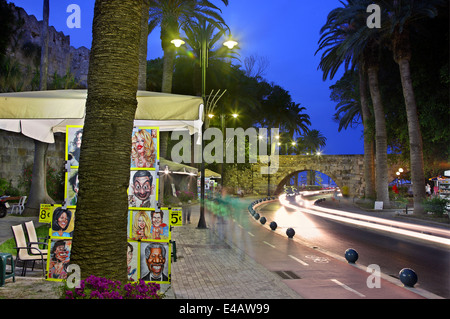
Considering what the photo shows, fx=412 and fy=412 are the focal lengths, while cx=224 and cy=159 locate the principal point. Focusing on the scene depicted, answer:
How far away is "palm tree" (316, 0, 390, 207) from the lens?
1049 inches

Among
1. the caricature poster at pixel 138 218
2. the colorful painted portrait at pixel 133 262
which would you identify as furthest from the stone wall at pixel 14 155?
the colorful painted portrait at pixel 133 262

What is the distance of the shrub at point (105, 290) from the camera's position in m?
3.96

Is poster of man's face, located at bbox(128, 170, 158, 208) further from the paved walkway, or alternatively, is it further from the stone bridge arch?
the stone bridge arch

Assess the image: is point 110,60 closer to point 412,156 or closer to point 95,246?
point 95,246

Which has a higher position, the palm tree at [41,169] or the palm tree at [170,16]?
the palm tree at [170,16]

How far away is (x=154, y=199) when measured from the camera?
6.57 meters

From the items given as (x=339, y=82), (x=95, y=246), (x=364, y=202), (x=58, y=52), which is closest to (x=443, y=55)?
(x=364, y=202)

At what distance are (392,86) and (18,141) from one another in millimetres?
26040

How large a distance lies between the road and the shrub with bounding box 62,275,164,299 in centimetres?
366

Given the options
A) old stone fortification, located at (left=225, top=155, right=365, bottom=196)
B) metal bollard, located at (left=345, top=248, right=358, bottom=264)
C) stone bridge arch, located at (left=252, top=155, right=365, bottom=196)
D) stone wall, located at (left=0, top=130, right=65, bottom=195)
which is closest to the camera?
metal bollard, located at (left=345, top=248, right=358, bottom=264)

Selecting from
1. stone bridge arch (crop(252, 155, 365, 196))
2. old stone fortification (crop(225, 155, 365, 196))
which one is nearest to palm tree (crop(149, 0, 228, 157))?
old stone fortification (crop(225, 155, 365, 196))

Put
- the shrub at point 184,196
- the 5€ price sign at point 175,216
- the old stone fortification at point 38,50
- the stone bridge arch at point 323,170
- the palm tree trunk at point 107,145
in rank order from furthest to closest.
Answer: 1. the stone bridge arch at point 323,170
2. the shrub at point 184,196
3. the old stone fortification at point 38,50
4. the 5€ price sign at point 175,216
5. the palm tree trunk at point 107,145

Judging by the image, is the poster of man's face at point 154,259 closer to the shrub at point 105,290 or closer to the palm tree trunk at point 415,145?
the shrub at point 105,290

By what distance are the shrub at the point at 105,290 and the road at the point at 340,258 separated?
366cm
